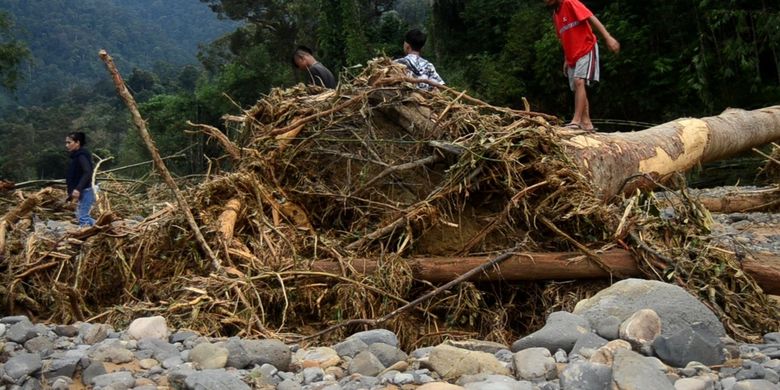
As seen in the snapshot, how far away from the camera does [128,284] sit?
388cm

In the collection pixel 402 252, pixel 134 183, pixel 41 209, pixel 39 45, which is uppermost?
pixel 402 252

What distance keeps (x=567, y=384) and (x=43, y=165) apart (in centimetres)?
3764

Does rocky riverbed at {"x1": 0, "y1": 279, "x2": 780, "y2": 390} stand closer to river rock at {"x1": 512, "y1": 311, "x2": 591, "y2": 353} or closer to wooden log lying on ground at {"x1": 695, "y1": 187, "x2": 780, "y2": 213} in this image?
river rock at {"x1": 512, "y1": 311, "x2": 591, "y2": 353}

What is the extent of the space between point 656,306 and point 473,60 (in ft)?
60.0

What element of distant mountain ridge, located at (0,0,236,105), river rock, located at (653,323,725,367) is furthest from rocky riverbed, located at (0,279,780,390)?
distant mountain ridge, located at (0,0,236,105)

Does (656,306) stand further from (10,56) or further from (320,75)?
(10,56)

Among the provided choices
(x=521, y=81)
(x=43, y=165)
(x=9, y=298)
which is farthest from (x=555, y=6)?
(x=43, y=165)

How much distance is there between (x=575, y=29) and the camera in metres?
5.91

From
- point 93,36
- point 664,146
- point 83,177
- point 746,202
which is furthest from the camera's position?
point 93,36

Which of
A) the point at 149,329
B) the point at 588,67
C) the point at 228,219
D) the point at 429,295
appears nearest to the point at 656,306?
the point at 429,295

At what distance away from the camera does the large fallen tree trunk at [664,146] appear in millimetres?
4523

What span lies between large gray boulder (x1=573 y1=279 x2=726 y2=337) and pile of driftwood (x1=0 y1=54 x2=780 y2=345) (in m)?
0.48

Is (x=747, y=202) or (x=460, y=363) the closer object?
(x=460, y=363)

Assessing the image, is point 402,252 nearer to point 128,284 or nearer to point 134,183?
point 128,284
